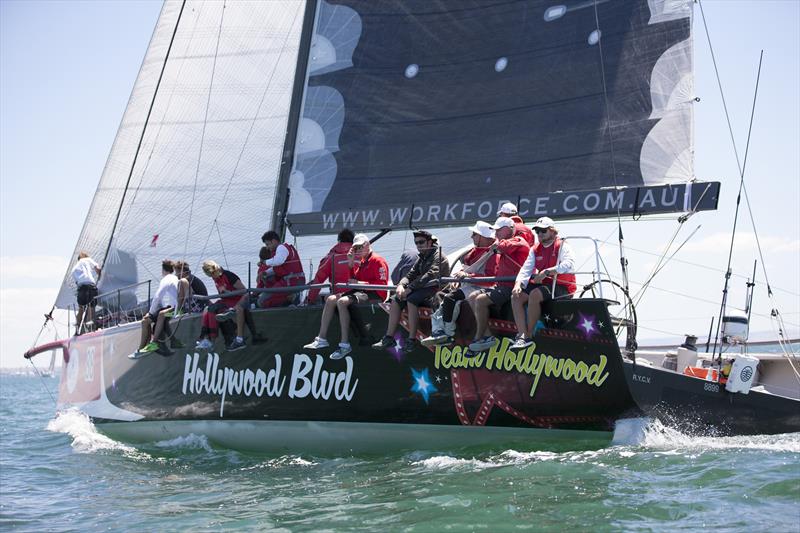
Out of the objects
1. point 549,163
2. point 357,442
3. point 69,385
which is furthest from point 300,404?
point 69,385

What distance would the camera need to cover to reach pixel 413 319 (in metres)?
7.58

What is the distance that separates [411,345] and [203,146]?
5417mm

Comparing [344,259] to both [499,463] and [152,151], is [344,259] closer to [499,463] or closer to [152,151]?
[499,463]

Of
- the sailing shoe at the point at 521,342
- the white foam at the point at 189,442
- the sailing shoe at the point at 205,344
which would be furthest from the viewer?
the white foam at the point at 189,442

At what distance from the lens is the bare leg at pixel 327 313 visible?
8.00m

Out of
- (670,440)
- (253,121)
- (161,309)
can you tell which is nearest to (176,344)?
(161,309)

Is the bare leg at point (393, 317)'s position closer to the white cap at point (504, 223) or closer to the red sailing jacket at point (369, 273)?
the red sailing jacket at point (369, 273)

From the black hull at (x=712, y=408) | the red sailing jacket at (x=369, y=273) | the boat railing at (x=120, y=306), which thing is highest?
the red sailing jacket at (x=369, y=273)

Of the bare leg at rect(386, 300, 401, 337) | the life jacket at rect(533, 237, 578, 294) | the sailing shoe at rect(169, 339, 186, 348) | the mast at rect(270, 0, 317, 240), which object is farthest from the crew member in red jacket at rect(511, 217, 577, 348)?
the sailing shoe at rect(169, 339, 186, 348)

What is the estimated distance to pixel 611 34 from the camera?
8953mm

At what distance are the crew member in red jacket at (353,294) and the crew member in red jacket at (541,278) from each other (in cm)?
157

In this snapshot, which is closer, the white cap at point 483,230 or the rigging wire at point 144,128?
the white cap at point 483,230

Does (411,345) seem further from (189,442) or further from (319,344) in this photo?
(189,442)

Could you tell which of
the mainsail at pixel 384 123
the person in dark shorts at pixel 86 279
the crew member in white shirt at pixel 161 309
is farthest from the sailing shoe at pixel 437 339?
the person in dark shorts at pixel 86 279
